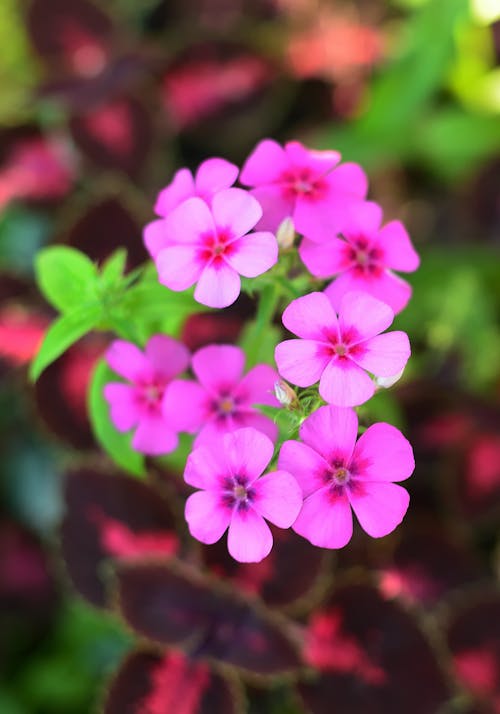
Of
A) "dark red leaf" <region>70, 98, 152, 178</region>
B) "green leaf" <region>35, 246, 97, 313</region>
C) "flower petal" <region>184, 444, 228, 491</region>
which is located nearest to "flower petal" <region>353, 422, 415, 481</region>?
"flower petal" <region>184, 444, 228, 491</region>

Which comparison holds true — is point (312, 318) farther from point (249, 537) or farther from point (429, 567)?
point (429, 567)

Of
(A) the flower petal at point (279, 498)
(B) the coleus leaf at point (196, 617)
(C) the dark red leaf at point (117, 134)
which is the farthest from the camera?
(C) the dark red leaf at point (117, 134)

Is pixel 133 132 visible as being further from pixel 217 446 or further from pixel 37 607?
pixel 217 446

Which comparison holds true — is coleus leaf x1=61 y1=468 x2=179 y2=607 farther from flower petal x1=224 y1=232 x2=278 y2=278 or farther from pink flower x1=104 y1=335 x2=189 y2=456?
flower petal x1=224 y1=232 x2=278 y2=278

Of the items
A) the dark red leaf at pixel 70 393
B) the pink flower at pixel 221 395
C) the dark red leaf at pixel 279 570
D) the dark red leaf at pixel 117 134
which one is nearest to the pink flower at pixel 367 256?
the pink flower at pixel 221 395

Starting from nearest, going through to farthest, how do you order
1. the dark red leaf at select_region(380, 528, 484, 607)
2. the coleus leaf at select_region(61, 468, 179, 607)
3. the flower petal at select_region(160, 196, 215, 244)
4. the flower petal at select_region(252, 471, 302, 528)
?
1. the flower petal at select_region(252, 471, 302, 528)
2. the flower petal at select_region(160, 196, 215, 244)
3. the coleus leaf at select_region(61, 468, 179, 607)
4. the dark red leaf at select_region(380, 528, 484, 607)

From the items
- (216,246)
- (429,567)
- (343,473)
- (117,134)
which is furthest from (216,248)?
(117,134)

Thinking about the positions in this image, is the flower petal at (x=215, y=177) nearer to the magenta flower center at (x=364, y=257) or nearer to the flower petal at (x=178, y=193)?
the flower petal at (x=178, y=193)
